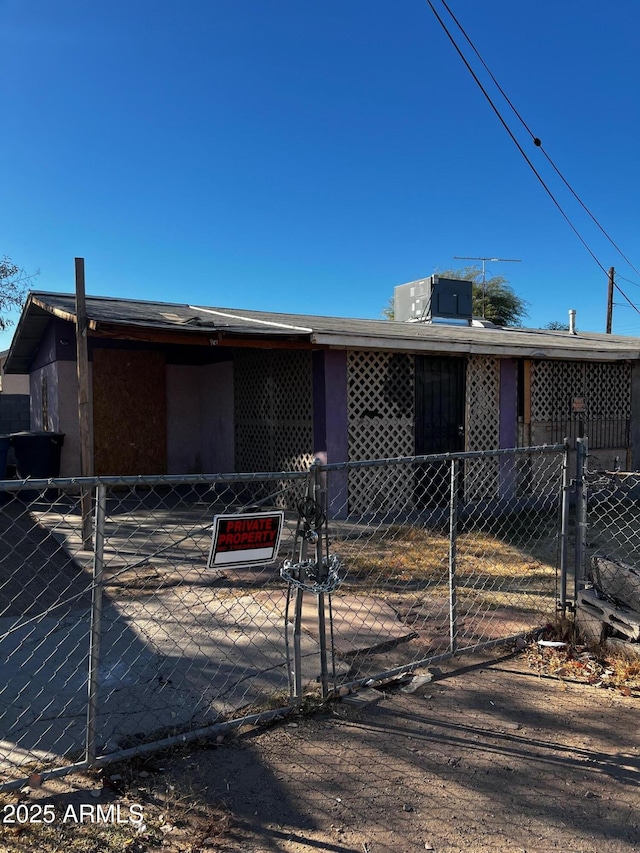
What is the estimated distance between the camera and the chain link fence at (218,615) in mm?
2994

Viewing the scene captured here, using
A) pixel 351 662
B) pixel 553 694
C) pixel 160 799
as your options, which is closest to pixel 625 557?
pixel 553 694

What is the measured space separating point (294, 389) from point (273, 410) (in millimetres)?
718

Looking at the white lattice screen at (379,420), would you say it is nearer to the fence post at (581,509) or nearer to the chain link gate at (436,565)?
the chain link gate at (436,565)

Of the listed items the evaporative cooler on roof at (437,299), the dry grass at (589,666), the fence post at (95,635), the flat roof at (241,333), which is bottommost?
the dry grass at (589,666)

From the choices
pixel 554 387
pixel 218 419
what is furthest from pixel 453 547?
pixel 218 419

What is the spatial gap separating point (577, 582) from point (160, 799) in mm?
3037

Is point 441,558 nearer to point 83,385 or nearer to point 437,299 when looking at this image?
point 83,385

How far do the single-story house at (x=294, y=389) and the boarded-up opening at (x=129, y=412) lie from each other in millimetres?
25

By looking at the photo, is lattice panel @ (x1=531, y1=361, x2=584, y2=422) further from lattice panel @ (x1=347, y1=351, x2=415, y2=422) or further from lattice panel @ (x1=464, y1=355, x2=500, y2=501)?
lattice panel @ (x1=347, y1=351, x2=415, y2=422)

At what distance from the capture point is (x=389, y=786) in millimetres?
2666

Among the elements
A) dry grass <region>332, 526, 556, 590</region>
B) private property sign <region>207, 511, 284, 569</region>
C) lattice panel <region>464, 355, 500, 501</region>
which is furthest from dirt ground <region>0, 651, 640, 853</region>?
lattice panel <region>464, 355, 500, 501</region>

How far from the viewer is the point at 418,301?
52.7ft

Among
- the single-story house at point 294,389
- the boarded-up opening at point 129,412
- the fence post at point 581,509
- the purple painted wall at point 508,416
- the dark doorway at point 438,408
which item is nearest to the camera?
the fence post at point 581,509

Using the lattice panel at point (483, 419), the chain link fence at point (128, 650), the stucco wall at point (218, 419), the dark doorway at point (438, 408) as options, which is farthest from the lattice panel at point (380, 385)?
the stucco wall at point (218, 419)
